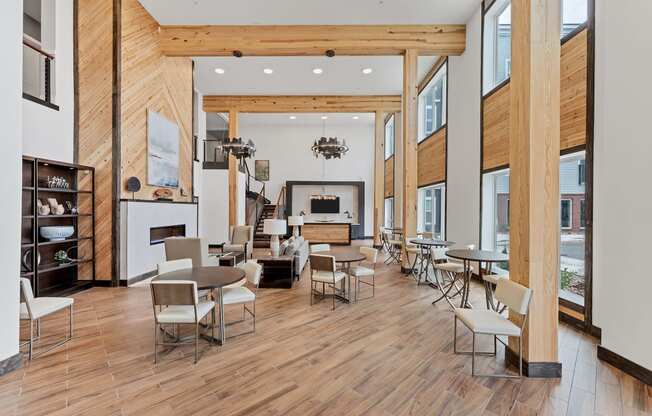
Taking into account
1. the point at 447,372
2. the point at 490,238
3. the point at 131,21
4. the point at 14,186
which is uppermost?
the point at 131,21

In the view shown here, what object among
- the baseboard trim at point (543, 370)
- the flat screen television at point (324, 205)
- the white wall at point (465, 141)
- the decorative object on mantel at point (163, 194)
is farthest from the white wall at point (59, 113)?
the flat screen television at point (324, 205)

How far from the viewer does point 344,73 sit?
8.39 m

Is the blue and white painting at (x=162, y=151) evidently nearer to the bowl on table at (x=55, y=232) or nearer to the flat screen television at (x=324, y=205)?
the bowl on table at (x=55, y=232)

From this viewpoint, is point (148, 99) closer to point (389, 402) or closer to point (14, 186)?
point (14, 186)

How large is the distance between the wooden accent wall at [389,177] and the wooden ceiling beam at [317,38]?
603 cm

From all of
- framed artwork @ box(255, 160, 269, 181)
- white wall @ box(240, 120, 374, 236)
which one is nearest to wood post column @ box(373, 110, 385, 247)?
white wall @ box(240, 120, 374, 236)

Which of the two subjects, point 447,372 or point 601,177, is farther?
point 601,177

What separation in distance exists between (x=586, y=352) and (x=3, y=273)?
17.6ft

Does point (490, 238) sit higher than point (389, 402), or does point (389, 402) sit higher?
point (490, 238)

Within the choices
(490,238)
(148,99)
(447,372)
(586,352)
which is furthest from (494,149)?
(148,99)

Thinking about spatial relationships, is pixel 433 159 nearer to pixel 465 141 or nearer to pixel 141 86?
pixel 465 141

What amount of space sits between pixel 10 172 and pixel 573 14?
20.5 feet

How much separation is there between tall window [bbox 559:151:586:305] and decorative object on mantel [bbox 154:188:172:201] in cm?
715

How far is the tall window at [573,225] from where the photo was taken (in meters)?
3.56
